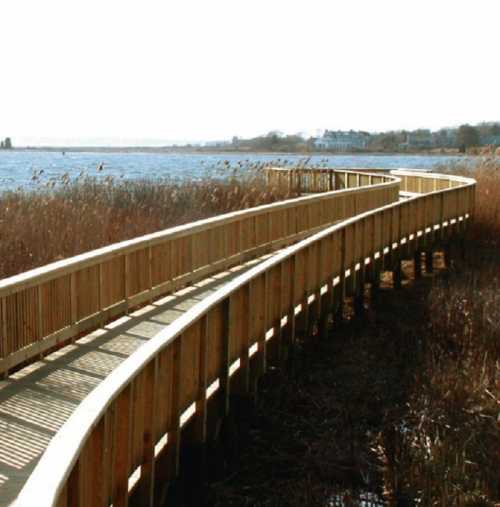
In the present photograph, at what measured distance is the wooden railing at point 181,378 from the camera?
4133 millimetres

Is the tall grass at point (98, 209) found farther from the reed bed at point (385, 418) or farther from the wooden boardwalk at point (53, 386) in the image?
the reed bed at point (385, 418)

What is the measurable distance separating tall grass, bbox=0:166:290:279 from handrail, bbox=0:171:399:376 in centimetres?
214

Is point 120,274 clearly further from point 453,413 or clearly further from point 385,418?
point 453,413

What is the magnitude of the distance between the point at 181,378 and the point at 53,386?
1.36m

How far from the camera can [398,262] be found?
661 inches

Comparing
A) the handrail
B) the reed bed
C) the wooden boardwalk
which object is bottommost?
the reed bed

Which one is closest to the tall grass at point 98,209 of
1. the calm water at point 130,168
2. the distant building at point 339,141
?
the calm water at point 130,168

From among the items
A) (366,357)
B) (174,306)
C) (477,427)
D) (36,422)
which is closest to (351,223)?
(366,357)

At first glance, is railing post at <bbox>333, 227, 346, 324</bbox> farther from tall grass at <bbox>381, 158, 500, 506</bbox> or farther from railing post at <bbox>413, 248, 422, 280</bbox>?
railing post at <bbox>413, 248, 422, 280</bbox>

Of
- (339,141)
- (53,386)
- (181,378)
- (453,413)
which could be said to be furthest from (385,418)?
(339,141)

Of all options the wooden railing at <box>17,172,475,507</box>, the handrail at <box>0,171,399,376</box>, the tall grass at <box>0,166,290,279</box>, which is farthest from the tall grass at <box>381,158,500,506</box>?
the tall grass at <box>0,166,290,279</box>

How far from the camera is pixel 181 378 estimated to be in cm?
636

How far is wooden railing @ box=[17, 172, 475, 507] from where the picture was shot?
163 inches

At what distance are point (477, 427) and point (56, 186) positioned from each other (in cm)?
1242
